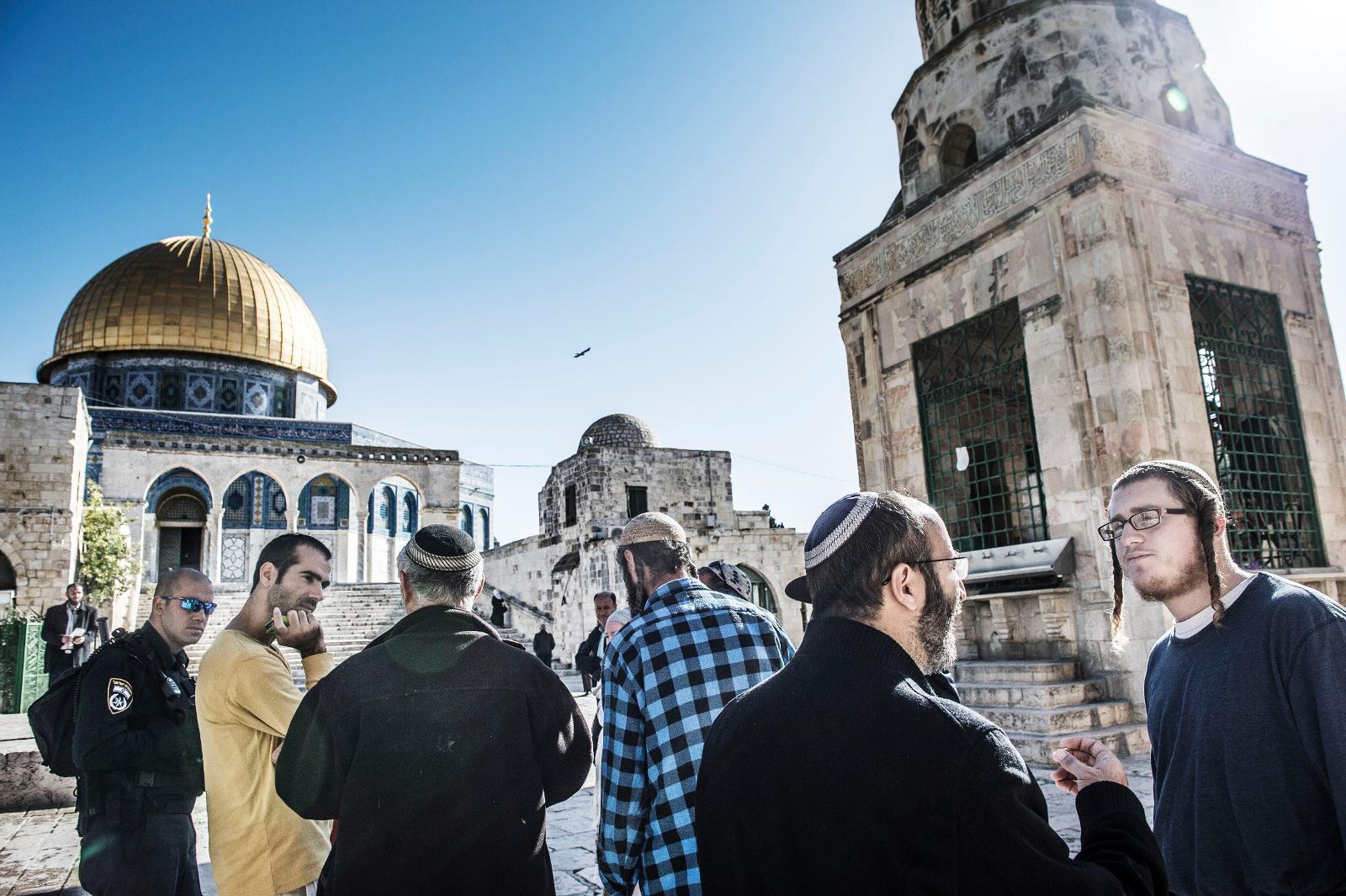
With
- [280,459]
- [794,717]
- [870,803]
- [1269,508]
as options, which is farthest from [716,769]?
[280,459]

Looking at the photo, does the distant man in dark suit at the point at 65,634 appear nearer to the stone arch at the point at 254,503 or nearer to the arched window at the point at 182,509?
the stone arch at the point at 254,503

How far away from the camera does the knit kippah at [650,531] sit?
2.75m

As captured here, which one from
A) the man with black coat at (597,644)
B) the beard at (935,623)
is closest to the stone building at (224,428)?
the man with black coat at (597,644)

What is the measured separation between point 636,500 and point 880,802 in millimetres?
19264

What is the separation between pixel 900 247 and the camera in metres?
8.57

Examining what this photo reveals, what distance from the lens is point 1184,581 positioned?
216 centimetres

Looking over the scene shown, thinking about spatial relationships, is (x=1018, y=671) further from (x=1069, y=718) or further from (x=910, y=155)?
(x=910, y=155)

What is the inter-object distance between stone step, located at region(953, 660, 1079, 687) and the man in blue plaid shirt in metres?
4.87

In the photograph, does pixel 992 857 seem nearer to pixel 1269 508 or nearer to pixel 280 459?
pixel 1269 508

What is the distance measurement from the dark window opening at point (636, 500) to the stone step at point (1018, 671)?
13.3 metres

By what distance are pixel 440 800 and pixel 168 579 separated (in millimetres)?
2002

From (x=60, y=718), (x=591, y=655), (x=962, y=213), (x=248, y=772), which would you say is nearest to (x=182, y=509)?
(x=591, y=655)

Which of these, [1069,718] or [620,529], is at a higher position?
[620,529]

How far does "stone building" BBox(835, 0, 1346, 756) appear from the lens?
6.61 meters
